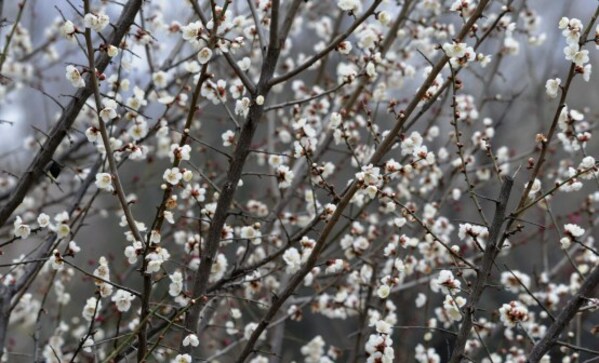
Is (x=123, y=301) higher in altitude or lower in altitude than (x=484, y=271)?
lower

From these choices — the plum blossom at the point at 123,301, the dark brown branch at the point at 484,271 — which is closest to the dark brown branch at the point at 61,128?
the plum blossom at the point at 123,301

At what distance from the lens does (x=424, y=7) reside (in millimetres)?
4410

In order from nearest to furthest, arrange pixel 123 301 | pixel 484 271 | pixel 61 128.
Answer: pixel 484 271
pixel 123 301
pixel 61 128

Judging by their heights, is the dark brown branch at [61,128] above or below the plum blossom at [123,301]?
above

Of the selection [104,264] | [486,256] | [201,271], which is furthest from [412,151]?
[104,264]

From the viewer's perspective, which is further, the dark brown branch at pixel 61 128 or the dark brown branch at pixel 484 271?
the dark brown branch at pixel 61 128

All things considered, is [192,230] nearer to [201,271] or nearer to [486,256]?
[201,271]

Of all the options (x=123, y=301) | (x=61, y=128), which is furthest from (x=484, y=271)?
(x=61, y=128)

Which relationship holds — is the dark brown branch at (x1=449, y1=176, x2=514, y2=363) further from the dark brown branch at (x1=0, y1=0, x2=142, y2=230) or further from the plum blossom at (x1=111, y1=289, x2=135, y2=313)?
the dark brown branch at (x1=0, y1=0, x2=142, y2=230)

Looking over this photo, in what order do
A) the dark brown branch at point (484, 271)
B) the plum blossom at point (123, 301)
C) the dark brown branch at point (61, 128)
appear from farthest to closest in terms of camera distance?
1. the dark brown branch at point (61, 128)
2. the plum blossom at point (123, 301)
3. the dark brown branch at point (484, 271)

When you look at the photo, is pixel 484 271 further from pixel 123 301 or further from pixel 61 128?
pixel 61 128

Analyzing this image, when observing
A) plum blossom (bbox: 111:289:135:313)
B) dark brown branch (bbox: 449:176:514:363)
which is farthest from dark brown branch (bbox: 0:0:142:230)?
dark brown branch (bbox: 449:176:514:363)

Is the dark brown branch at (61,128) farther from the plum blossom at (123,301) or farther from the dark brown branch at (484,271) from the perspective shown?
the dark brown branch at (484,271)

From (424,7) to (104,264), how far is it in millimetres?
2692
